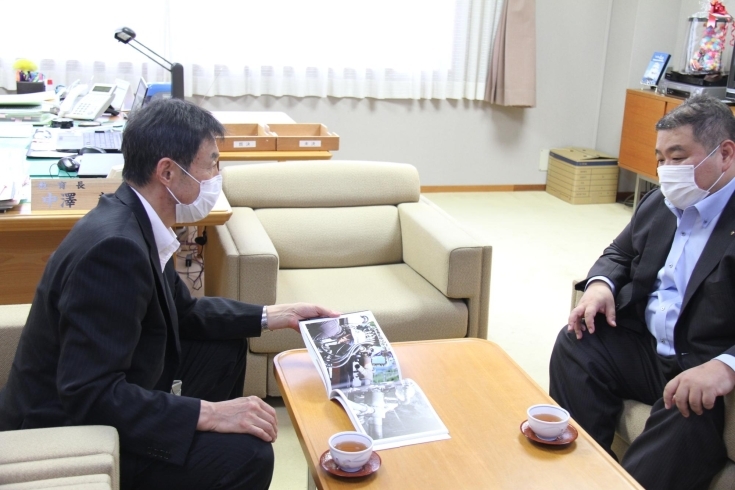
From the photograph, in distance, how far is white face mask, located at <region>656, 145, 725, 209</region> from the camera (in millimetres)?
2170

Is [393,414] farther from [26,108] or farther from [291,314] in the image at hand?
[26,108]

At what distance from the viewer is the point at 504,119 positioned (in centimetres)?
590

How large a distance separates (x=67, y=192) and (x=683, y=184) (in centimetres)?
177

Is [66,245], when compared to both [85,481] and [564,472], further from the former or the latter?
[564,472]

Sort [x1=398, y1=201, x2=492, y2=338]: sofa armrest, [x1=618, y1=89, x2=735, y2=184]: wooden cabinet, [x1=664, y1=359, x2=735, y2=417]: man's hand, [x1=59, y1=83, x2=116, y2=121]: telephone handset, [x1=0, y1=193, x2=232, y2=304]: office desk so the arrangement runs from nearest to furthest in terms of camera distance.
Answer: [x1=664, y1=359, x2=735, y2=417]: man's hand → [x1=0, y1=193, x2=232, y2=304]: office desk → [x1=398, y1=201, x2=492, y2=338]: sofa armrest → [x1=59, y1=83, x2=116, y2=121]: telephone handset → [x1=618, y1=89, x2=735, y2=184]: wooden cabinet

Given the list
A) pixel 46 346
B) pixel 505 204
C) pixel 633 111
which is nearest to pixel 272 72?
pixel 505 204

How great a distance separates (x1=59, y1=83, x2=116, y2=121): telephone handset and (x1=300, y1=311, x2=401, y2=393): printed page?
2.33 metres

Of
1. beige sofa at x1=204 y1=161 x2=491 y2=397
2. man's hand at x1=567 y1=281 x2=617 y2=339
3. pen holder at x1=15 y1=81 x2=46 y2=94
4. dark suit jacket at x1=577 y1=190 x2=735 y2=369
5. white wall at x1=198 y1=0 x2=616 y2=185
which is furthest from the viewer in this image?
white wall at x1=198 y1=0 x2=616 y2=185

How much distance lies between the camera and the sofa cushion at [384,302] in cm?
271

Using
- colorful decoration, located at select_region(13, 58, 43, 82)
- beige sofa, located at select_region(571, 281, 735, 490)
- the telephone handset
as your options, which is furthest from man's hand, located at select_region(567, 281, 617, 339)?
colorful decoration, located at select_region(13, 58, 43, 82)

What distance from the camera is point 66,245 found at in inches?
63.5

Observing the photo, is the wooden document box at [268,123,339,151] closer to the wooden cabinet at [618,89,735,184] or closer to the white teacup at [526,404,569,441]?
the white teacup at [526,404,569,441]

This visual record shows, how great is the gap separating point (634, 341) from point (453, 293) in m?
0.72

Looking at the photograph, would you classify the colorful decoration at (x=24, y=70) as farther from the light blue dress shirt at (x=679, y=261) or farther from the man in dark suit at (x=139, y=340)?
the light blue dress shirt at (x=679, y=261)
